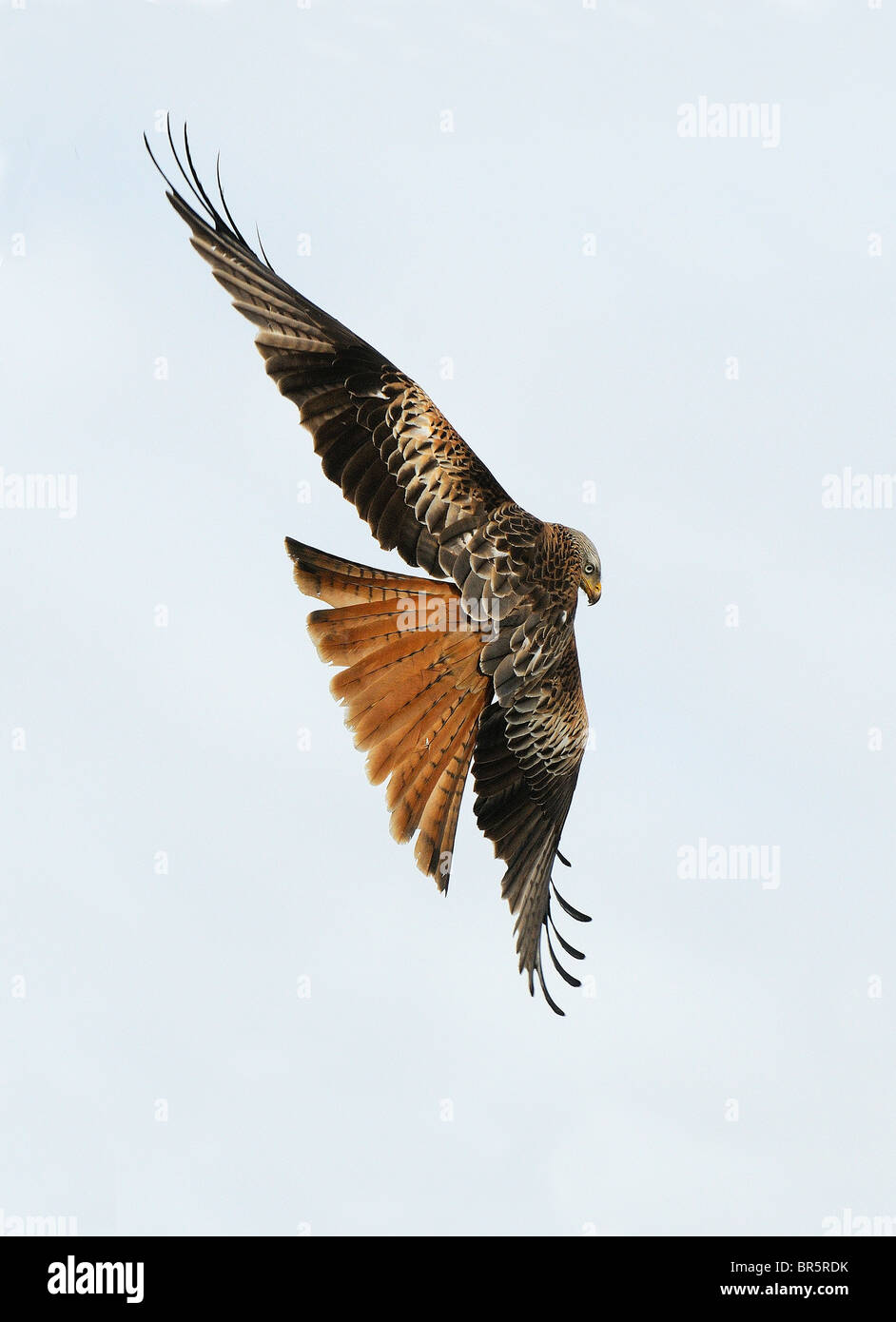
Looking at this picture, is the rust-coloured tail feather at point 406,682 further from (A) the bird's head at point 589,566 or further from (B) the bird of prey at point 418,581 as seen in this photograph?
(A) the bird's head at point 589,566

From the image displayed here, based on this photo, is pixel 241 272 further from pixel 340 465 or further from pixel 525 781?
pixel 525 781

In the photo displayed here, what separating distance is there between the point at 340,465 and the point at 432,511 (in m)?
A: 0.56

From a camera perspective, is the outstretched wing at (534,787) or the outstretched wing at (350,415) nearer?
the outstretched wing at (350,415)

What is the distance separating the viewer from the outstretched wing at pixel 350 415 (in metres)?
9.22

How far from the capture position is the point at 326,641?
30.7 ft

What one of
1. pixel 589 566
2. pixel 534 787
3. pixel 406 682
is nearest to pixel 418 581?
pixel 406 682

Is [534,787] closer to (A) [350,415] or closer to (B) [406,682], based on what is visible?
(B) [406,682]

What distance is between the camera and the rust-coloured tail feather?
9.35 meters

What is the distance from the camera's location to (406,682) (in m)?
9.52

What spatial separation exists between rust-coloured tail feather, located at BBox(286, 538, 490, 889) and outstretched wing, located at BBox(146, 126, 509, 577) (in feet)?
0.95

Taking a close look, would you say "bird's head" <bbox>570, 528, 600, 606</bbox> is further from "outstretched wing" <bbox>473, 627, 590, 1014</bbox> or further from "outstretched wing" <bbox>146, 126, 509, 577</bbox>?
"outstretched wing" <bbox>146, 126, 509, 577</bbox>

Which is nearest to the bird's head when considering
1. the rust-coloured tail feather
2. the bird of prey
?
the bird of prey

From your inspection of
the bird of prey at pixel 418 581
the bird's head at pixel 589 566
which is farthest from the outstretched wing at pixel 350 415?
the bird's head at pixel 589 566

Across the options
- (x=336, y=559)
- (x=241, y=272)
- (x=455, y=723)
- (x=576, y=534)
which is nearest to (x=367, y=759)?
(x=455, y=723)
